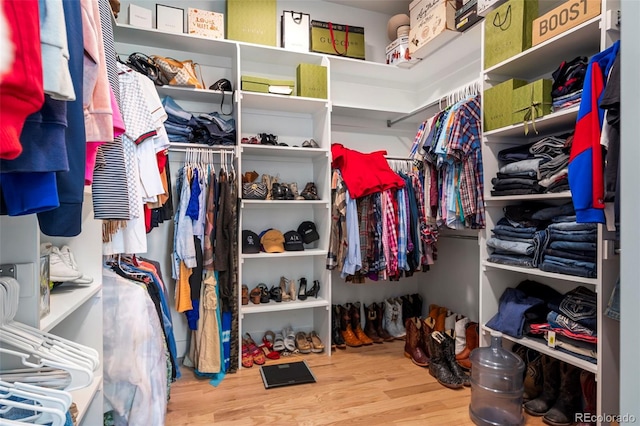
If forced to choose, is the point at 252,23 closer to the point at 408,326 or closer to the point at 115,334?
the point at 115,334

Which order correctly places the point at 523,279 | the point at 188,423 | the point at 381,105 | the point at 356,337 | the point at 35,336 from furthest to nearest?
1. the point at 381,105
2. the point at 356,337
3. the point at 523,279
4. the point at 188,423
5. the point at 35,336

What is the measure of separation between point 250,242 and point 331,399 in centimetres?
118

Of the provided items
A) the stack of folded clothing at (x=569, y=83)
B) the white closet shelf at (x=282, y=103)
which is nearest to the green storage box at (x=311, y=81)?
the white closet shelf at (x=282, y=103)

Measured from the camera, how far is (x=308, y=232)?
271 centimetres

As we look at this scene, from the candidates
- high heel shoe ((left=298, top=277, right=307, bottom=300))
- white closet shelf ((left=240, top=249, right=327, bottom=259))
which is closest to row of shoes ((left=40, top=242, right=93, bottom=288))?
white closet shelf ((left=240, top=249, right=327, bottom=259))

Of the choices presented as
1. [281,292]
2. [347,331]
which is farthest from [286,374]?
[347,331]

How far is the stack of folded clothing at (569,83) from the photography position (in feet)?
5.32

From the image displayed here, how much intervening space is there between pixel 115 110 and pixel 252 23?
1928 mm

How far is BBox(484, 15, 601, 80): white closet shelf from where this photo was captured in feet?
5.21

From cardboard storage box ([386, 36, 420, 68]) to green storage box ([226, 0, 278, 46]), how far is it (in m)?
1.03

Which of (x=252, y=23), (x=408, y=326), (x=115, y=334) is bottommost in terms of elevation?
(x=408, y=326)

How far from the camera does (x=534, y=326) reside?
5.99 ft

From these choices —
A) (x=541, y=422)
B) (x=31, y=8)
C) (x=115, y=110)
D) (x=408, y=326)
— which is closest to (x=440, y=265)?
(x=408, y=326)

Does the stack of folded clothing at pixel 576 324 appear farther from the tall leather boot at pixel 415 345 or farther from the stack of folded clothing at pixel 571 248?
the tall leather boot at pixel 415 345
